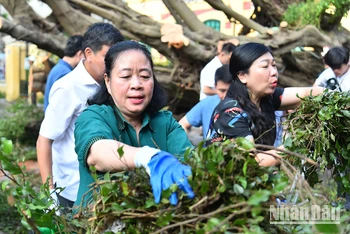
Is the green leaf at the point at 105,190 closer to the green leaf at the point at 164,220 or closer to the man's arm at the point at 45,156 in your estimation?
the green leaf at the point at 164,220

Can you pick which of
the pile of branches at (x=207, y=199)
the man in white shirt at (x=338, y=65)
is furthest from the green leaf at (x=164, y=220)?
the man in white shirt at (x=338, y=65)

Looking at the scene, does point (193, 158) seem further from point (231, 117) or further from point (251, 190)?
point (231, 117)

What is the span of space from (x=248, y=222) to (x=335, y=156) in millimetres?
1354

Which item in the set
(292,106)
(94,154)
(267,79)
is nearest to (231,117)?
(267,79)

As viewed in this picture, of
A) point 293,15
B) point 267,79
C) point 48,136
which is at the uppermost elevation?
point 293,15

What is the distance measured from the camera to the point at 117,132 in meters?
2.69

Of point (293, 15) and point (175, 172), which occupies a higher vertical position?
point (293, 15)

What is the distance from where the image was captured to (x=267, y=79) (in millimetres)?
3525

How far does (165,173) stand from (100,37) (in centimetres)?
217

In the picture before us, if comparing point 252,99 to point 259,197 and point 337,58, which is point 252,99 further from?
point 337,58

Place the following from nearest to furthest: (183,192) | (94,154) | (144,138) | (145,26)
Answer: (183,192) < (94,154) < (144,138) < (145,26)

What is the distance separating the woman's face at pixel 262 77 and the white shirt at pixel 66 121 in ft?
3.31

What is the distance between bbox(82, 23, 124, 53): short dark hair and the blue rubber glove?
197 centimetres

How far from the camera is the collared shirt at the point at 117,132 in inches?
98.4
